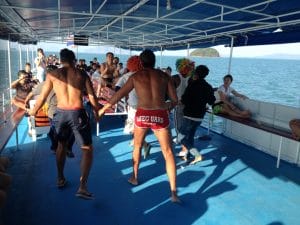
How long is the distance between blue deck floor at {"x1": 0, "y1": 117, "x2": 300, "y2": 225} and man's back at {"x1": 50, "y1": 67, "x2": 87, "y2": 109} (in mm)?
1107

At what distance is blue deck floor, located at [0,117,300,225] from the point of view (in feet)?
10.9

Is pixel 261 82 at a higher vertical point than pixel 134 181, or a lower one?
lower

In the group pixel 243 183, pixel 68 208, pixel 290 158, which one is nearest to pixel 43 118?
pixel 68 208

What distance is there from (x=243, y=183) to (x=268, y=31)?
3.27 metres

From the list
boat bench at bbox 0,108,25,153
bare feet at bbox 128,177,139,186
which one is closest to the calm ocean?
boat bench at bbox 0,108,25,153

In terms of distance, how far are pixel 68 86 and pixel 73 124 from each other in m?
0.41

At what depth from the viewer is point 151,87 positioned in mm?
3457

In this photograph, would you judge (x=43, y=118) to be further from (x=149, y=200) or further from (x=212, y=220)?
(x=212, y=220)

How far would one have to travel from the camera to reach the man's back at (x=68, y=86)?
133 inches

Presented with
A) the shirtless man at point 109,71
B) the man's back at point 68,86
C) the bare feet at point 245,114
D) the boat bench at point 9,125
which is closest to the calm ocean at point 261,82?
the shirtless man at point 109,71

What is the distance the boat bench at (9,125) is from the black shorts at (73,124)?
2.83 feet

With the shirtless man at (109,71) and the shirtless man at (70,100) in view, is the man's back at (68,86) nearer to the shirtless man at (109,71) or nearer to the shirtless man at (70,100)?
the shirtless man at (70,100)

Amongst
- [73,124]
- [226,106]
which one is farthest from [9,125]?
[226,106]

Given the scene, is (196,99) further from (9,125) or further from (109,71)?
(109,71)
